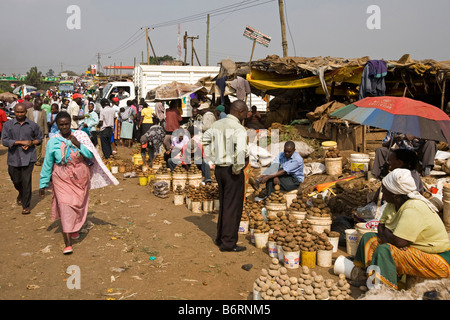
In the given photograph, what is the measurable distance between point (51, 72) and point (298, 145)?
520 feet

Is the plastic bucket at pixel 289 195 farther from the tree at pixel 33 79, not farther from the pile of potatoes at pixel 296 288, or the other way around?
the tree at pixel 33 79

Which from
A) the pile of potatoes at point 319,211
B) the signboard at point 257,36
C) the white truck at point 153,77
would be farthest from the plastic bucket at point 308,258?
the white truck at point 153,77

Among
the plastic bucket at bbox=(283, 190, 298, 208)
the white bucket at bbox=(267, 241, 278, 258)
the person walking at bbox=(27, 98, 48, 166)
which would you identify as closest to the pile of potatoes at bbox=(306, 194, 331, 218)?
the white bucket at bbox=(267, 241, 278, 258)

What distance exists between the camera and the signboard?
13087mm

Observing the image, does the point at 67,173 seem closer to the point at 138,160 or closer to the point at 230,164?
the point at 230,164

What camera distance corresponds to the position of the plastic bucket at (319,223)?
5730 millimetres

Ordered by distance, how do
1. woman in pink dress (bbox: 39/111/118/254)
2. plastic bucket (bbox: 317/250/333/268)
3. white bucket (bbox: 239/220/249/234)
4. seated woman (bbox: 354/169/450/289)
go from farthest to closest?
1. white bucket (bbox: 239/220/249/234)
2. woman in pink dress (bbox: 39/111/118/254)
3. plastic bucket (bbox: 317/250/333/268)
4. seated woman (bbox: 354/169/450/289)

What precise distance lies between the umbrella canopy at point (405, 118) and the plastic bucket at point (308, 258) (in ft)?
5.72

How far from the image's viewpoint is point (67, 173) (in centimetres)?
549

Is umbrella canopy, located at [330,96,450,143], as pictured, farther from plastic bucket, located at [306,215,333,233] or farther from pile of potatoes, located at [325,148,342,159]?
pile of potatoes, located at [325,148,342,159]

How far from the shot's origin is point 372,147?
33.1 ft

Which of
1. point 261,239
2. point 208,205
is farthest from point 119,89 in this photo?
point 261,239

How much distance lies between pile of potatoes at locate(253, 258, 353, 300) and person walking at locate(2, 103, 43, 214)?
17.8ft
